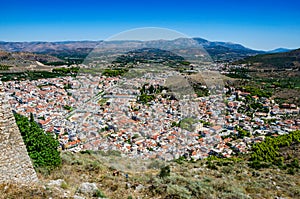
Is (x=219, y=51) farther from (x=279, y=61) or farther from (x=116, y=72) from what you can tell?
(x=116, y=72)

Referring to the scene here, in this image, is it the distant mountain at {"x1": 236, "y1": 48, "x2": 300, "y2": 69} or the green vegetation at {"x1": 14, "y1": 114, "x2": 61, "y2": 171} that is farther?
the distant mountain at {"x1": 236, "y1": 48, "x2": 300, "y2": 69}

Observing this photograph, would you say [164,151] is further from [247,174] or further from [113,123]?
[247,174]

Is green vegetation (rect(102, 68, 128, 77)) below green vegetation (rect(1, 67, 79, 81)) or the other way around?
the other way around

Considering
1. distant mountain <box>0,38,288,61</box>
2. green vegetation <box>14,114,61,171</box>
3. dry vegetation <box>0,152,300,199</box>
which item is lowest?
dry vegetation <box>0,152,300,199</box>

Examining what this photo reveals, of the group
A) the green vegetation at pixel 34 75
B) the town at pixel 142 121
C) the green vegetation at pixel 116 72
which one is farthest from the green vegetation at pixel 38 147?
the green vegetation at pixel 34 75

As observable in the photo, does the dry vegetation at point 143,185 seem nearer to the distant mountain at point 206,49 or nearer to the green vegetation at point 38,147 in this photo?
the green vegetation at point 38,147

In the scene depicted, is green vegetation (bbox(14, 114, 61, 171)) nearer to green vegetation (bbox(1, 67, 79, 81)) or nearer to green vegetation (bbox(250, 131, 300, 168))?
green vegetation (bbox(250, 131, 300, 168))

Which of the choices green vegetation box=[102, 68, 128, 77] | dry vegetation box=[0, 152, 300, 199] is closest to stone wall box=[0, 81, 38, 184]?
dry vegetation box=[0, 152, 300, 199]
